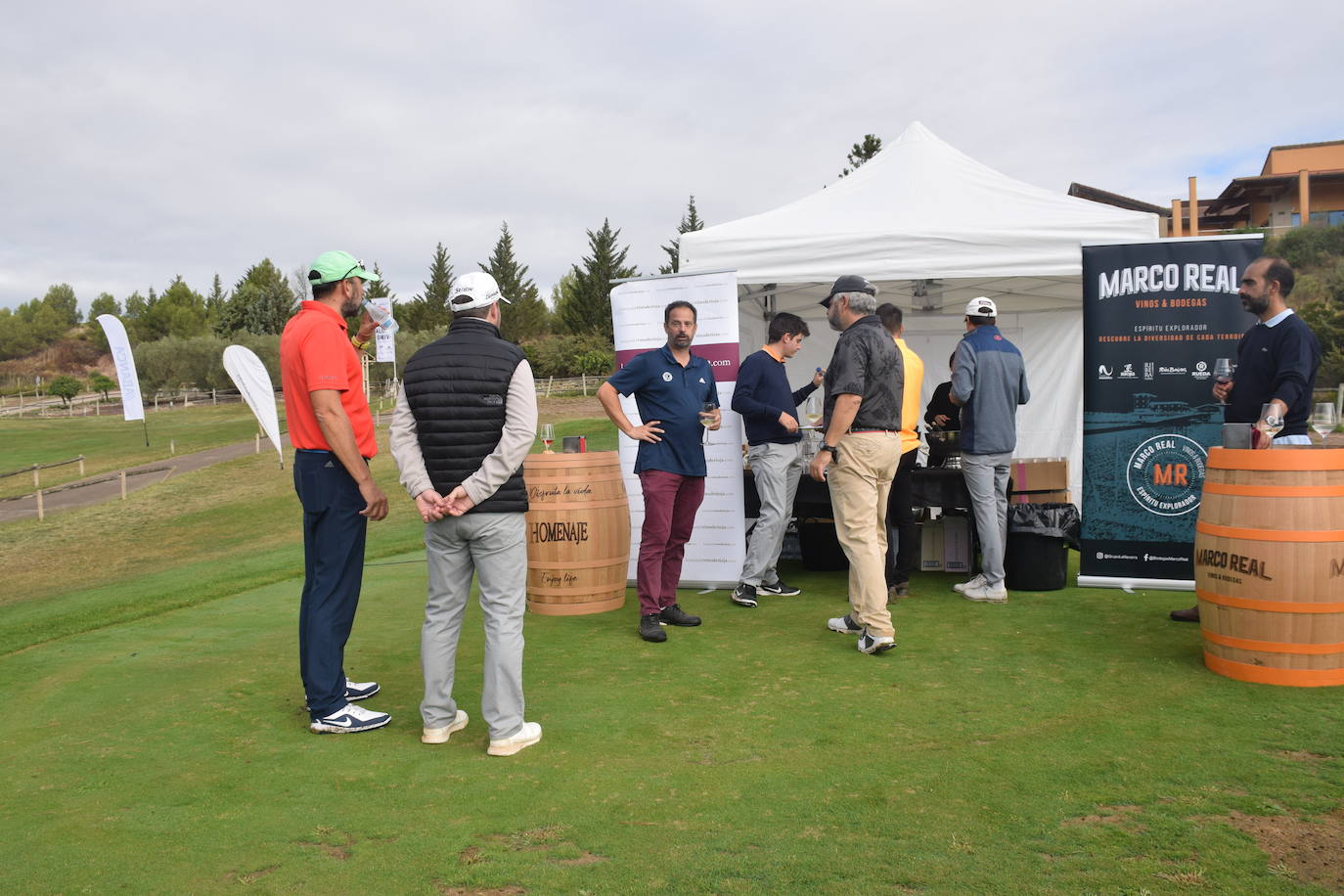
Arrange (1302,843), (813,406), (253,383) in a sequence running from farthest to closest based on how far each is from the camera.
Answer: (253,383)
(813,406)
(1302,843)

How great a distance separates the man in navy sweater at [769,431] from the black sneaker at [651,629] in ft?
3.28

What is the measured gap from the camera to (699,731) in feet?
11.4

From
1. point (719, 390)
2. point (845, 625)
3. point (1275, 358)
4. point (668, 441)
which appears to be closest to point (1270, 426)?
point (1275, 358)

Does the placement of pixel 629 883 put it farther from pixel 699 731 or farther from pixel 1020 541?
pixel 1020 541

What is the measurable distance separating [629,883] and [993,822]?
1076mm

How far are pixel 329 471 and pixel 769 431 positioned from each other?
9.87ft

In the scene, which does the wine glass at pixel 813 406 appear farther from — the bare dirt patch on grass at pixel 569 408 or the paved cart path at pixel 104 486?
the bare dirt patch on grass at pixel 569 408

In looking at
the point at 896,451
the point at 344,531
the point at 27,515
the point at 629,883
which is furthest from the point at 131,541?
the point at 629,883

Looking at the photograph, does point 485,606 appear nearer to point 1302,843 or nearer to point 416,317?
point 1302,843

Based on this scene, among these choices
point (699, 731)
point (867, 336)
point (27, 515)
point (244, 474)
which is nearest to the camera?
point (699, 731)

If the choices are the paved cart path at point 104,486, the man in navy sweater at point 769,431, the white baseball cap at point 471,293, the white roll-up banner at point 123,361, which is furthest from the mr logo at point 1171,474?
the white roll-up banner at point 123,361

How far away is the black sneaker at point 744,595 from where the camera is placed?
5836 millimetres

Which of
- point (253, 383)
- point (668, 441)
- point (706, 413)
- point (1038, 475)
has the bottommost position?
point (1038, 475)

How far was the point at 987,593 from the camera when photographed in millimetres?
5801
